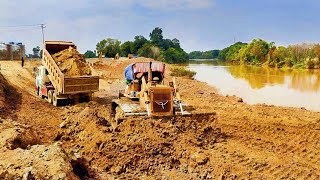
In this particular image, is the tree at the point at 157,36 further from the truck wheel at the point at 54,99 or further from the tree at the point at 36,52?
the truck wheel at the point at 54,99

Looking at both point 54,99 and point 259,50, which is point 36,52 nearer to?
point 259,50

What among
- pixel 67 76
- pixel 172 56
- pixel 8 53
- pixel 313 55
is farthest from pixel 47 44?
pixel 172 56

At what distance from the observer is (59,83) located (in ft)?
56.3

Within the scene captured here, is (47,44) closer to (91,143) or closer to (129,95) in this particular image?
(129,95)

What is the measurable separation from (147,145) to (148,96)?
7.33ft

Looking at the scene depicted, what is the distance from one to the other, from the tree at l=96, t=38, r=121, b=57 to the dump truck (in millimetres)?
52588

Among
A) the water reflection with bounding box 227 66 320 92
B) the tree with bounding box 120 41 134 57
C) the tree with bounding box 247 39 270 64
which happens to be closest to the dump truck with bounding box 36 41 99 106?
the water reflection with bounding box 227 66 320 92

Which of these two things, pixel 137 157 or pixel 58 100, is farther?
pixel 58 100

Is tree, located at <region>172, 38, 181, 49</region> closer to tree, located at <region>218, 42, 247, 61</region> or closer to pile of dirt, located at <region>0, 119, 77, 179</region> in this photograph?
tree, located at <region>218, 42, 247, 61</region>

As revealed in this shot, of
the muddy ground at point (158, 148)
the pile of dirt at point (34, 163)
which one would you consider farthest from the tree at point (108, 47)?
the pile of dirt at point (34, 163)

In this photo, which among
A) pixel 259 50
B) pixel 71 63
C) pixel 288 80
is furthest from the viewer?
pixel 259 50

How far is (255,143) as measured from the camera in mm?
11797

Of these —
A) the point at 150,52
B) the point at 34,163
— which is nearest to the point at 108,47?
the point at 150,52

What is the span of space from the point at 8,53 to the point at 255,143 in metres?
42.3
